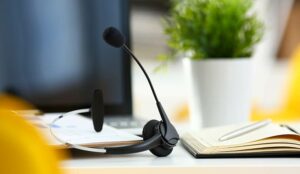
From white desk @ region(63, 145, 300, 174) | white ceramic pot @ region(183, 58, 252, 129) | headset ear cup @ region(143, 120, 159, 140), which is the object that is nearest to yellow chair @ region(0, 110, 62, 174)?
white desk @ region(63, 145, 300, 174)

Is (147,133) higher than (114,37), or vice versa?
(114,37)

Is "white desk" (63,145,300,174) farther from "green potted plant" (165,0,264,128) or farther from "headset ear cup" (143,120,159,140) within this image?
"green potted plant" (165,0,264,128)

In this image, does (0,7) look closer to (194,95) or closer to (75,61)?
(75,61)

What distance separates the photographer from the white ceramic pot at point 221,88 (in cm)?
87

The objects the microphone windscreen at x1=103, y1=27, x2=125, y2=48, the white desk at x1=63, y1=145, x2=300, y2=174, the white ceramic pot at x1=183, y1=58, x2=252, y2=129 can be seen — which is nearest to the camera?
the white desk at x1=63, y1=145, x2=300, y2=174

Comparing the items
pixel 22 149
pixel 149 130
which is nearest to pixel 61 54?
pixel 149 130

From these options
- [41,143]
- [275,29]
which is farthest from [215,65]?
[275,29]

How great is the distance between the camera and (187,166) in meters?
0.47

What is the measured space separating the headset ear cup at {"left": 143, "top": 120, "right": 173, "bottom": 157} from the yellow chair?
42 cm

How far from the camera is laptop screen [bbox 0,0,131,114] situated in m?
0.94

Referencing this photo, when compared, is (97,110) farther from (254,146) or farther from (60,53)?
(60,53)

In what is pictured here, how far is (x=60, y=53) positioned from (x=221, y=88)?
351 mm

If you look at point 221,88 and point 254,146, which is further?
point 221,88

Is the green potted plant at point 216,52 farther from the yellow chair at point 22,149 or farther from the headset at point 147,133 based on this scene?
the yellow chair at point 22,149
